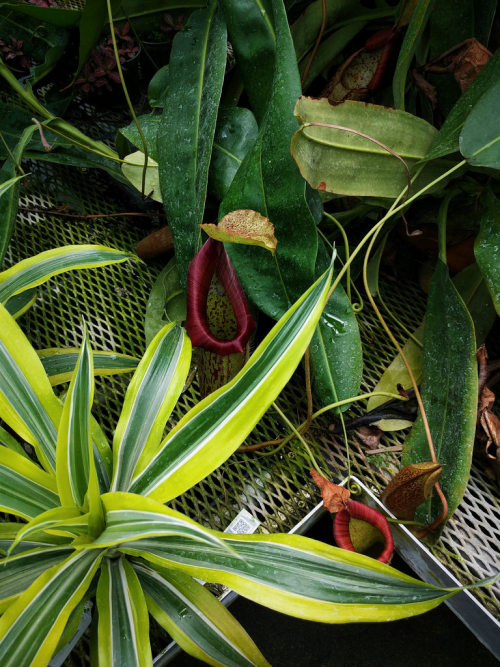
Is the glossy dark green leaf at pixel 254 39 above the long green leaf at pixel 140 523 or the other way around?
above

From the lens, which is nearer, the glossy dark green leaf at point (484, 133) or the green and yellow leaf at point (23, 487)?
the green and yellow leaf at point (23, 487)

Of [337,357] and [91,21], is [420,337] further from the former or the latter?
[91,21]

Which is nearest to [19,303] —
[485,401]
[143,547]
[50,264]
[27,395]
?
[50,264]

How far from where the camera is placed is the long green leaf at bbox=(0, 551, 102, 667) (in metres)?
0.52

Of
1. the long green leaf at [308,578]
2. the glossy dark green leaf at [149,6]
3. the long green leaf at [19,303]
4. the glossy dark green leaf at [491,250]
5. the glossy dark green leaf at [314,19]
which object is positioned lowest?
the long green leaf at [308,578]

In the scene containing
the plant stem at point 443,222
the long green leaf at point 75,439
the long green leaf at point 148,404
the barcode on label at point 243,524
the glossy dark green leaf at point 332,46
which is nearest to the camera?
the long green leaf at point 75,439

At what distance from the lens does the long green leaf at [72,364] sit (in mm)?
788

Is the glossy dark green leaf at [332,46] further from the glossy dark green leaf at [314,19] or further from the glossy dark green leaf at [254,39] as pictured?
the glossy dark green leaf at [254,39]

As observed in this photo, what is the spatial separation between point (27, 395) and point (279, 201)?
1.51 ft

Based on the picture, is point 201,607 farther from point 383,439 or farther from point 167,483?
point 383,439

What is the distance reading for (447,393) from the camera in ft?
2.63

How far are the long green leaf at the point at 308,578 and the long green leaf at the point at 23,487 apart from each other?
0.46 ft

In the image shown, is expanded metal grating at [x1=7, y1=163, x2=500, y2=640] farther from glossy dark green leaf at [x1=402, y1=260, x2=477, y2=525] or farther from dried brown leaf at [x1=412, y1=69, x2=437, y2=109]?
dried brown leaf at [x1=412, y1=69, x2=437, y2=109]

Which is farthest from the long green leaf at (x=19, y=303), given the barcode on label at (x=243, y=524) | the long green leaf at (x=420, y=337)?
the long green leaf at (x=420, y=337)
